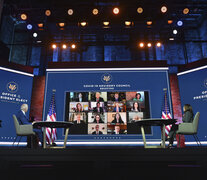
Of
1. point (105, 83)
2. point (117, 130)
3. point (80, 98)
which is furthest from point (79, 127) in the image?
point (105, 83)

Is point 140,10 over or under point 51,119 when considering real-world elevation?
over

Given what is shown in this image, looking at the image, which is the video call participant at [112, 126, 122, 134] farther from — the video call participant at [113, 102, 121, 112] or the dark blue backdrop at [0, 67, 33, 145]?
the dark blue backdrop at [0, 67, 33, 145]

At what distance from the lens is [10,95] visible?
7.23 meters

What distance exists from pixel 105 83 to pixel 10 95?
11.4 feet

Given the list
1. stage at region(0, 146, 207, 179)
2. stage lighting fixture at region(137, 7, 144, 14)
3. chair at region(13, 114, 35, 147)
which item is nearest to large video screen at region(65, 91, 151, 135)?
chair at region(13, 114, 35, 147)

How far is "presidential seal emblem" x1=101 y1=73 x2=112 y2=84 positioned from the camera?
7.52m

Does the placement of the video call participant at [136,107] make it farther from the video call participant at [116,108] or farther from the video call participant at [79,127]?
the video call participant at [79,127]

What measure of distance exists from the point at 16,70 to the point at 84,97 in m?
2.76

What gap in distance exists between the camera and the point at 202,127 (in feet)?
22.4

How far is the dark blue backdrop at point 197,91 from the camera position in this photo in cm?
685

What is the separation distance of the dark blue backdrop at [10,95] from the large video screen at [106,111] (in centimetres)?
171

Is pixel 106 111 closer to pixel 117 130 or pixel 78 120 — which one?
pixel 117 130

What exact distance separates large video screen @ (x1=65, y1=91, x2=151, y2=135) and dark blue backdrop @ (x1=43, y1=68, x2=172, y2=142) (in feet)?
0.63

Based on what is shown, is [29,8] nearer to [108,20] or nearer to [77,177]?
[108,20]
